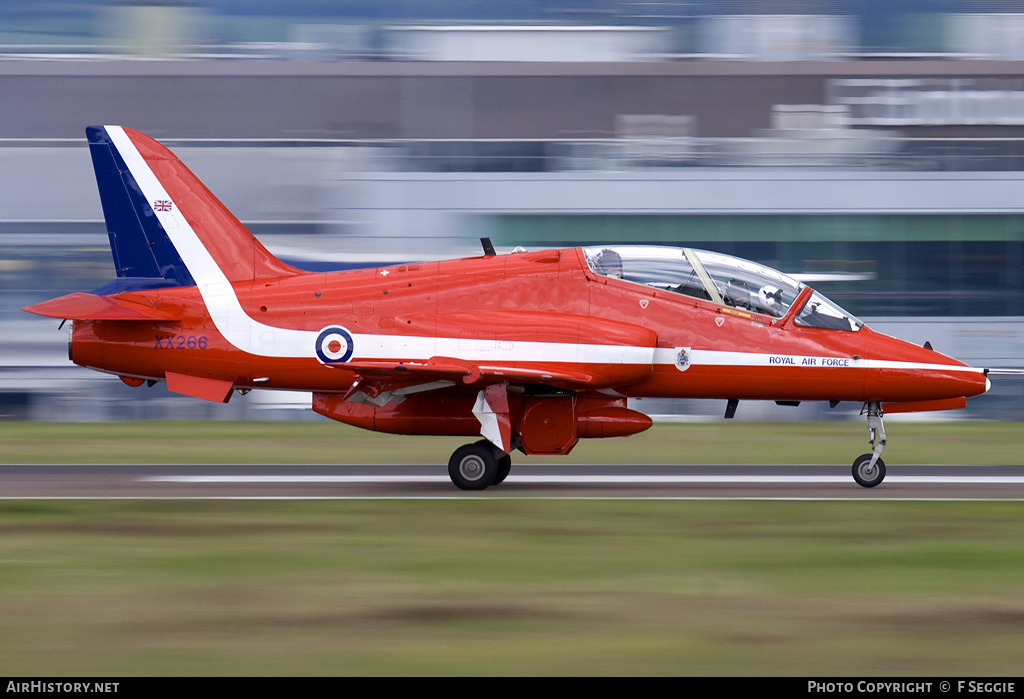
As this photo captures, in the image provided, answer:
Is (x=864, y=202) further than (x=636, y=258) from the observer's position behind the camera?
Yes

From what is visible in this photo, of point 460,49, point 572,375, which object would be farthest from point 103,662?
point 460,49

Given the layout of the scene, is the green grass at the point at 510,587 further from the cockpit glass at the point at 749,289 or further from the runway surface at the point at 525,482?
the cockpit glass at the point at 749,289

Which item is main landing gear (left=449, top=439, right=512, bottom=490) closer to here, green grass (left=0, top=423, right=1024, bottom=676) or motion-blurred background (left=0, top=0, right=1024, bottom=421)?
green grass (left=0, top=423, right=1024, bottom=676)

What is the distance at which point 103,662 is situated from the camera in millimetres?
7180

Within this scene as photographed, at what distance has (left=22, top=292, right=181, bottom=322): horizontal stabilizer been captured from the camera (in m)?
14.5

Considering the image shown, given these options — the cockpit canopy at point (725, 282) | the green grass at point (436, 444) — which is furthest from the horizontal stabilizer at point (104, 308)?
the cockpit canopy at point (725, 282)

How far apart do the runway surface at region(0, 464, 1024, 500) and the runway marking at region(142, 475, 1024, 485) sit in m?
0.01

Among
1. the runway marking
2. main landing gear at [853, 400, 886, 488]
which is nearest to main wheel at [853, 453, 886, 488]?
main landing gear at [853, 400, 886, 488]

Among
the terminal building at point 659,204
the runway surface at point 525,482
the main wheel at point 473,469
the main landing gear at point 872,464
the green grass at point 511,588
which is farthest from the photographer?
the terminal building at point 659,204

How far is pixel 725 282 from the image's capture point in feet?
47.3

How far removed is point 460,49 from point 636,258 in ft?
51.6

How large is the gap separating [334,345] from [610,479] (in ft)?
12.9

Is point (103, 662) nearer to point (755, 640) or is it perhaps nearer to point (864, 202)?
point (755, 640)

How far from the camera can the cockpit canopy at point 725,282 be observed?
14.4 meters
